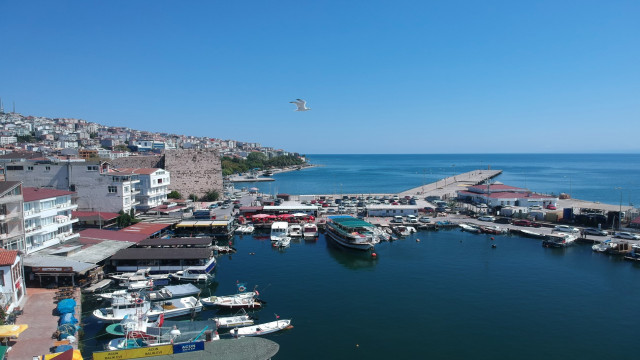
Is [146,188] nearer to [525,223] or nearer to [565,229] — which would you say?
[525,223]

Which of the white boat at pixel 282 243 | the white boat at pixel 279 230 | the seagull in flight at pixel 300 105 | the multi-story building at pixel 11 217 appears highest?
the seagull in flight at pixel 300 105

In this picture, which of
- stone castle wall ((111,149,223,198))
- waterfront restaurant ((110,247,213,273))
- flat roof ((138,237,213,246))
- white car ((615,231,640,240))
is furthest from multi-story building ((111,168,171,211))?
white car ((615,231,640,240))

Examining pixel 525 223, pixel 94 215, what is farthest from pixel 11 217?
pixel 525 223

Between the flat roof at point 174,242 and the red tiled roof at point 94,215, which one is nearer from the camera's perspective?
the flat roof at point 174,242

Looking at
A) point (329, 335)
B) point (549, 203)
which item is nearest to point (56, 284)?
point (329, 335)

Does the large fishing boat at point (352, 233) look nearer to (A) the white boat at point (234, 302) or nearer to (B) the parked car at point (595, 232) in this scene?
(A) the white boat at point (234, 302)

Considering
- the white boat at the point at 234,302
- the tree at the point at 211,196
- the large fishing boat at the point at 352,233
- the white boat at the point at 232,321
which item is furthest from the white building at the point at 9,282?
the tree at the point at 211,196
